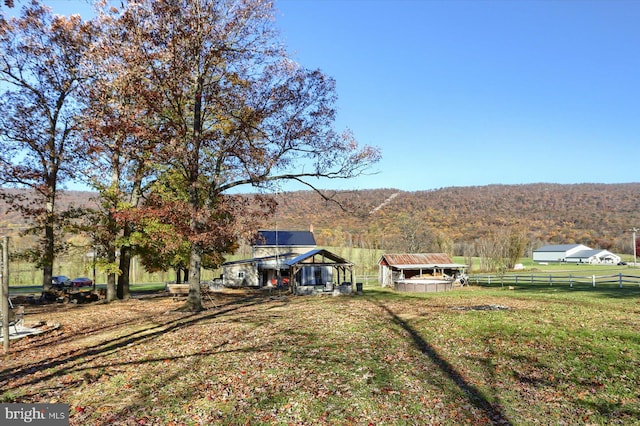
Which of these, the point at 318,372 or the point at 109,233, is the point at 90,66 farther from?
the point at 318,372

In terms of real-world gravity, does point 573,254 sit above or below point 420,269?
below

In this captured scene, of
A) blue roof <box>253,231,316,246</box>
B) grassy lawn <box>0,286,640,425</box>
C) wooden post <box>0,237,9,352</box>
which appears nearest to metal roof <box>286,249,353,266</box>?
blue roof <box>253,231,316,246</box>

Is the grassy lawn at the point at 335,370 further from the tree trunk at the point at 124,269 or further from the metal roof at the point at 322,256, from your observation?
the metal roof at the point at 322,256

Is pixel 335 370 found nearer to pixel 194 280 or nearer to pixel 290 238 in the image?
pixel 194 280

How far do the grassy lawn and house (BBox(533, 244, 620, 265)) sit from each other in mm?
110596

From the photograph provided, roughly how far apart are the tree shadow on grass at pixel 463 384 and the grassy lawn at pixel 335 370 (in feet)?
0.15

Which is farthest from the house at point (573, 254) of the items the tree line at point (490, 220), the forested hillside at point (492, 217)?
the forested hillside at point (492, 217)

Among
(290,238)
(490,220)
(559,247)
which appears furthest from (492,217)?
(290,238)

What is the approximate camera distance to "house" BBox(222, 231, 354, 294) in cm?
3331

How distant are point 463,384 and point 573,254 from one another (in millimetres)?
123634

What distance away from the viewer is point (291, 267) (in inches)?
1394

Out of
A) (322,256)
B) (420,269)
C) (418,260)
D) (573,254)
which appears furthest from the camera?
(573,254)

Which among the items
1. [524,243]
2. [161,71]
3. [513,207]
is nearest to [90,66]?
[161,71]

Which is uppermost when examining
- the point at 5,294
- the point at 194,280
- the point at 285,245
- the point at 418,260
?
the point at 285,245
